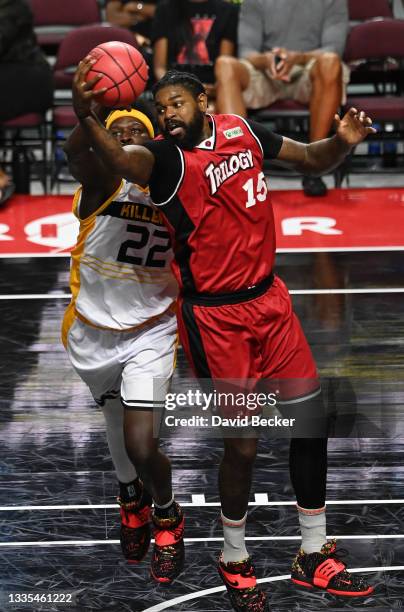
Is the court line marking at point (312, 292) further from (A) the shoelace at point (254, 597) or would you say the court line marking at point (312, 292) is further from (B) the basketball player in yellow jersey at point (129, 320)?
(A) the shoelace at point (254, 597)

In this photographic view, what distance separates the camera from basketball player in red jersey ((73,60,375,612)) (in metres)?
4.05

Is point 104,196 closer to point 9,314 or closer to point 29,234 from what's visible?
point 9,314

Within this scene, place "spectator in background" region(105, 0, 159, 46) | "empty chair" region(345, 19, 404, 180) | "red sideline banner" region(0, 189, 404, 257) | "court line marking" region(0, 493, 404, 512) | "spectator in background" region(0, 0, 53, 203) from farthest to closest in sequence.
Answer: "spectator in background" region(105, 0, 159, 46), "empty chair" region(345, 19, 404, 180), "spectator in background" region(0, 0, 53, 203), "red sideline banner" region(0, 189, 404, 257), "court line marking" region(0, 493, 404, 512)

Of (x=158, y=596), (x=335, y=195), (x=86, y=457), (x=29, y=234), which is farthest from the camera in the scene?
(x=335, y=195)

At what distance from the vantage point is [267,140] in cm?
434

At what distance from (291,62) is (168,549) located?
5.31 meters

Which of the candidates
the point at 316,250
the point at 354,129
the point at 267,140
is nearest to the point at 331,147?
the point at 354,129

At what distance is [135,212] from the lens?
4.25 m

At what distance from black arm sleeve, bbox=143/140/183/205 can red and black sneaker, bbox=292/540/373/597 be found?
4.73ft

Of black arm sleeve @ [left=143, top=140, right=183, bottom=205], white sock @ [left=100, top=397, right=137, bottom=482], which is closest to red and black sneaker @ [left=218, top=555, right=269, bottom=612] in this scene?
white sock @ [left=100, top=397, right=137, bottom=482]

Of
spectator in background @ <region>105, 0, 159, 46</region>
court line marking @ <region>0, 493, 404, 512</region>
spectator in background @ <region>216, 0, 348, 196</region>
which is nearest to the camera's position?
court line marking @ <region>0, 493, 404, 512</region>

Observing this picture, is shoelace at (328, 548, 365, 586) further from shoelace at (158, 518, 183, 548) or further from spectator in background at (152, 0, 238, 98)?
spectator in background at (152, 0, 238, 98)

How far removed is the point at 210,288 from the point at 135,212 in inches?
15.9

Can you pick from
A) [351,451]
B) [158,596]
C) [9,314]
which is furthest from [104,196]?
[9,314]
